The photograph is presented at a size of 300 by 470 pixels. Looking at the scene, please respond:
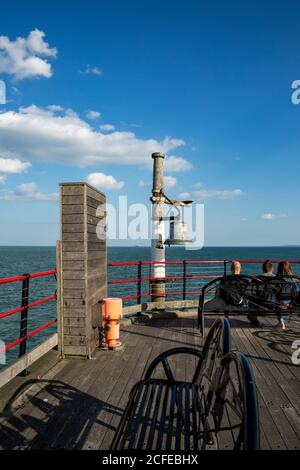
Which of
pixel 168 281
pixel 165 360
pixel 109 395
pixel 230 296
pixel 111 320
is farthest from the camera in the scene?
pixel 168 281

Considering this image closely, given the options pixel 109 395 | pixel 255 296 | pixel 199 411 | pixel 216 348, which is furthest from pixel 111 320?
pixel 199 411

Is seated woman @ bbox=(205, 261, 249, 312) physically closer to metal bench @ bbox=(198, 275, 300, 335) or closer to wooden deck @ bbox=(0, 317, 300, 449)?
metal bench @ bbox=(198, 275, 300, 335)

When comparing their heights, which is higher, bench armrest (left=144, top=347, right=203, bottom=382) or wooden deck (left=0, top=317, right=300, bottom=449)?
bench armrest (left=144, top=347, right=203, bottom=382)

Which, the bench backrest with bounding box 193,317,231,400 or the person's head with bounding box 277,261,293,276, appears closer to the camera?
the bench backrest with bounding box 193,317,231,400

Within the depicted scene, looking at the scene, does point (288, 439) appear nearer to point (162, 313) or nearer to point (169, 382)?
point (169, 382)

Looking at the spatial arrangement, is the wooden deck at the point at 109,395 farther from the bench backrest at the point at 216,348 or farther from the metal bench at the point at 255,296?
the bench backrest at the point at 216,348

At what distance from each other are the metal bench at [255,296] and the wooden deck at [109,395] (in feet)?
1.88

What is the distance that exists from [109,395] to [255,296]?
310cm

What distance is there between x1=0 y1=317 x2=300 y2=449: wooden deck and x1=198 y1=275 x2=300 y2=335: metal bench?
1.88ft

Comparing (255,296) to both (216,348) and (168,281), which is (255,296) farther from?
(168,281)

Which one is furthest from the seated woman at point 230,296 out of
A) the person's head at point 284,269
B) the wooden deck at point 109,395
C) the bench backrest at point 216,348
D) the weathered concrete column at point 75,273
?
the bench backrest at point 216,348

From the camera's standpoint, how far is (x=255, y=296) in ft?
19.0

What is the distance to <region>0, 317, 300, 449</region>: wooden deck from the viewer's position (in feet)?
9.93

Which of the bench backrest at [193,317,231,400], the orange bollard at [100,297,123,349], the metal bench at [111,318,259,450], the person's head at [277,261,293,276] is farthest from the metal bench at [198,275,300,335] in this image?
the bench backrest at [193,317,231,400]
